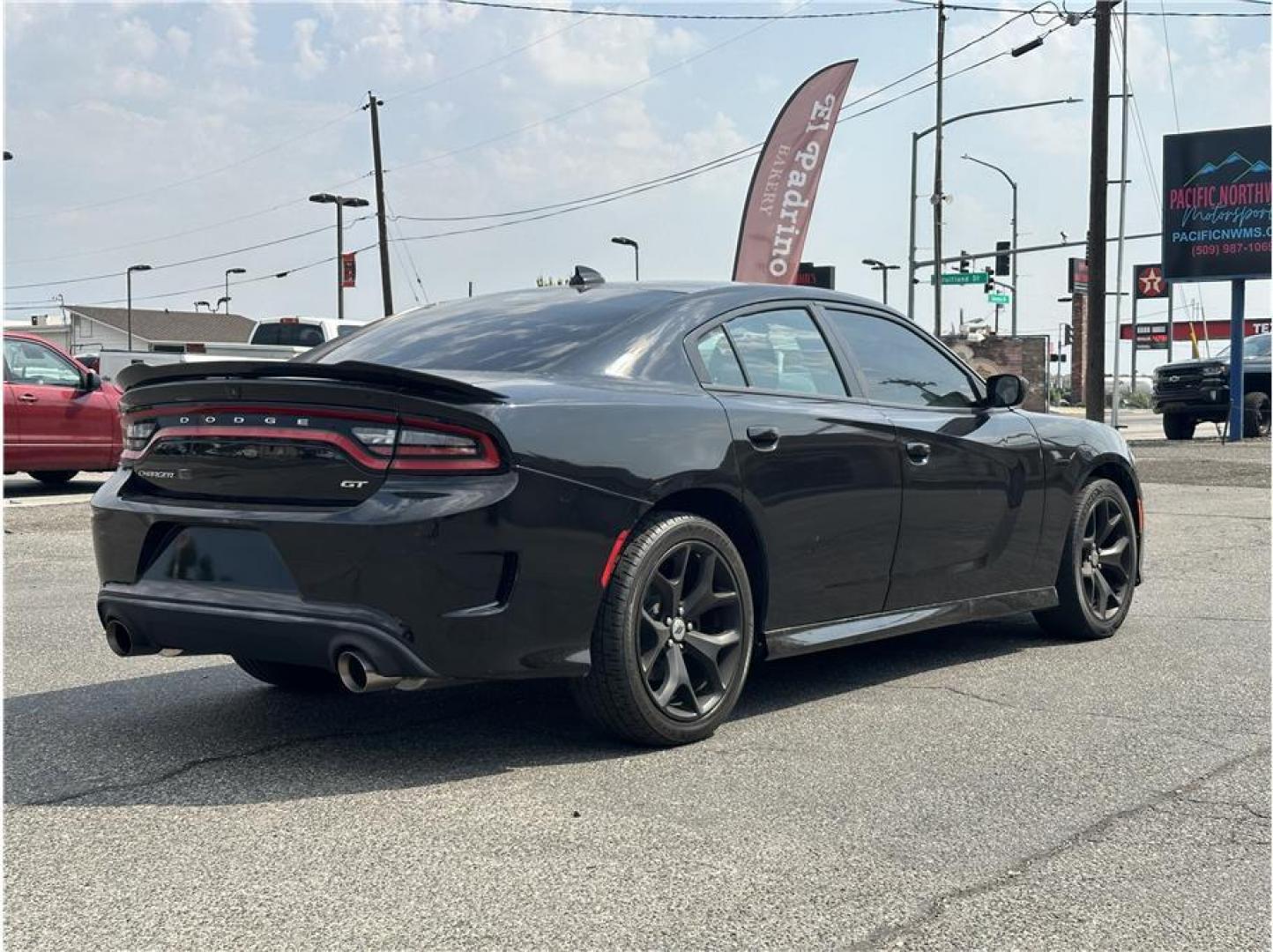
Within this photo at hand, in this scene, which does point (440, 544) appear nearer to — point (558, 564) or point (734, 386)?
point (558, 564)

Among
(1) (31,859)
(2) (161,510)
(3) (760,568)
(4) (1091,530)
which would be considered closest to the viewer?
(1) (31,859)

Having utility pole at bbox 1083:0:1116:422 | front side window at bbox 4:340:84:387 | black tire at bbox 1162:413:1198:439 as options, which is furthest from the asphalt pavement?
black tire at bbox 1162:413:1198:439

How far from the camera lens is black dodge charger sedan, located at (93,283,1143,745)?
408 centimetres

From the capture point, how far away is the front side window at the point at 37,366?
14.2 metres

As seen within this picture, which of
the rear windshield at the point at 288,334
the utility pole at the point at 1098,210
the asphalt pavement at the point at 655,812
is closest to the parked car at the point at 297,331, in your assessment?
the rear windshield at the point at 288,334

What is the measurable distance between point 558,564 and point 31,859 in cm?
154

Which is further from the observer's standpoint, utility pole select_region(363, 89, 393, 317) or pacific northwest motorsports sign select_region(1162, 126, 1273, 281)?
utility pole select_region(363, 89, 393, 317)

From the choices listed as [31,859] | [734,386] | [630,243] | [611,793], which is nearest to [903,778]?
[611,793]

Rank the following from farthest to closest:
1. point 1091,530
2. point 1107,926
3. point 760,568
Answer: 1. point 1091,530
2. point 760,568
3. point 1107,926

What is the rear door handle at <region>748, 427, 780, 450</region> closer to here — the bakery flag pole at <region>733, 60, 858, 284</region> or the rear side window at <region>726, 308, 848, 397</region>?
the rear side window at <region>726, 308, 848, 397</region>

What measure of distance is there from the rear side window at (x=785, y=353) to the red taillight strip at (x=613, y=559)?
99cm

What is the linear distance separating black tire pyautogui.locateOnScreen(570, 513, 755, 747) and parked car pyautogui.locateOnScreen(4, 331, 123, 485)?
35.2 ft

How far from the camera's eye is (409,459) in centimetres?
410

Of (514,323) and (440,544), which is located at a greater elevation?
(514,323)
